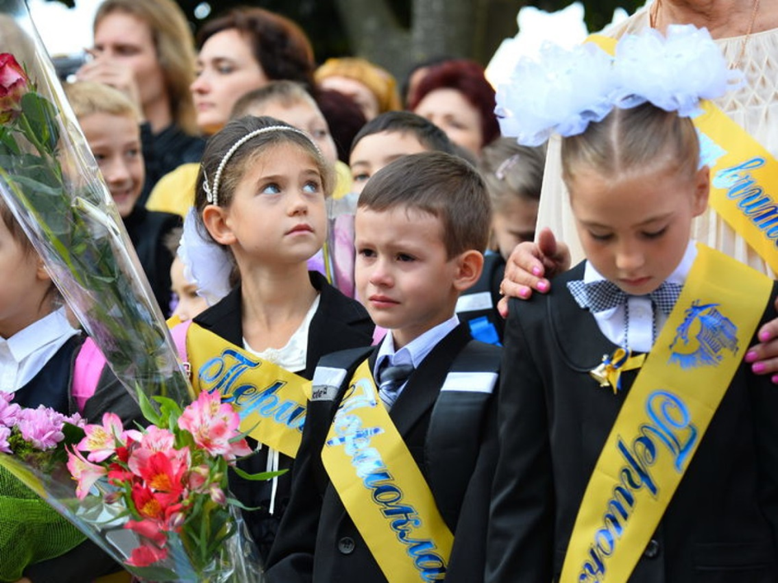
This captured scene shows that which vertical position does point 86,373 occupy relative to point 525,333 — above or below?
below

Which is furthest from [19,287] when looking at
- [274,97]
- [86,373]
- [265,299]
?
[274,97]

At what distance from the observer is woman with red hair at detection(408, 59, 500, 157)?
621 centimetres

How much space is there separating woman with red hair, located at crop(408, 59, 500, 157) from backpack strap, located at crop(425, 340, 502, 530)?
10.0 ft

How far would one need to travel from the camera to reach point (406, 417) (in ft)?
10.8

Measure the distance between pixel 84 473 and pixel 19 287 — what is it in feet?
3.37

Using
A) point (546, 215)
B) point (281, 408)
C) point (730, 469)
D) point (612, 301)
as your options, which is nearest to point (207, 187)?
point (281, 408)

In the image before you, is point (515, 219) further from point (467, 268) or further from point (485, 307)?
point (467, 268)

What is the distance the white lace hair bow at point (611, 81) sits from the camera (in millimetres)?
2629

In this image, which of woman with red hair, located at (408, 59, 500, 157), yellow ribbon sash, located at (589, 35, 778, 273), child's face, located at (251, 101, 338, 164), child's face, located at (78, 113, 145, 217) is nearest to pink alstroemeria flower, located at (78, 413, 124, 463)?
yellow ribbon sash, located at (589, 35, 778, 273)

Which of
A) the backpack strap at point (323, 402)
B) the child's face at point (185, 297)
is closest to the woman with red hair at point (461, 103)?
the child's face at point (185, 297)

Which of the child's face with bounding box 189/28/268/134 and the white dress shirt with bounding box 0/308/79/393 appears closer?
the white dress shirt with bounding box 0/308/79/393

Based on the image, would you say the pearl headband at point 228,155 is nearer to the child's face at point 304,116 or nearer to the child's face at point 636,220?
the child's face at point 304,116

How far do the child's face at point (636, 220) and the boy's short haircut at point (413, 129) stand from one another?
2134 mm

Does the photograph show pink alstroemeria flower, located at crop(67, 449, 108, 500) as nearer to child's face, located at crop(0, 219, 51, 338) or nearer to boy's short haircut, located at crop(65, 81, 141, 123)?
child's face, located at crop(0, 219, 51, 338)
